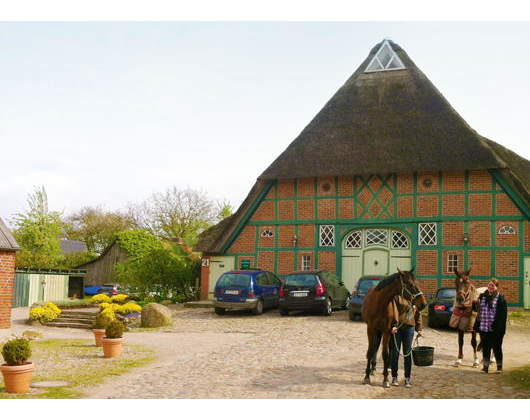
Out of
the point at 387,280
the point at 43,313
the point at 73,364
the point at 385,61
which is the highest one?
the point at 385,61

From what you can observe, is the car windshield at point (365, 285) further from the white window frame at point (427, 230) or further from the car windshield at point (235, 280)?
the white window frame at point (427, 230)

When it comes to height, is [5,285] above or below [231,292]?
above

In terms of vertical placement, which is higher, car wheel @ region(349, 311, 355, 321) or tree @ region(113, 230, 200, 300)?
tree @ region(113, 230, 200, 300)

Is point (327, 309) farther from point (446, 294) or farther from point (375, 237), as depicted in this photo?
point (375, 237)

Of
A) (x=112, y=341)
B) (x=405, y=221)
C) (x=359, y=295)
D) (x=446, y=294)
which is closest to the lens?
(x=112, y=341)

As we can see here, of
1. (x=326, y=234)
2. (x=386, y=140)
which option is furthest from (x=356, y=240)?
(x=386, y=140)

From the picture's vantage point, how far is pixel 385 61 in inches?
1055

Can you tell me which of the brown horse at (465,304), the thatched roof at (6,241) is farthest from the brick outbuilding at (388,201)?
the brown horse at (465,304)

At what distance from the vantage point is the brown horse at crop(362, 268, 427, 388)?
8.41m

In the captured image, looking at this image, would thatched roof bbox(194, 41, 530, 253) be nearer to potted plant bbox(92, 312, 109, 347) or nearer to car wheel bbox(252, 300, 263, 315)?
car wheel bbox(252, 300, 263, 315)

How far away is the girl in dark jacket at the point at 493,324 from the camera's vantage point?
968 centimetres

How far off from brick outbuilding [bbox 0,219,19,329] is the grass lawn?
9.75 ft

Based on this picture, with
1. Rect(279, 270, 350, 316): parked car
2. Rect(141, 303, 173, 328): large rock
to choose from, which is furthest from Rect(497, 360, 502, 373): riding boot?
Rect(141, 303, 173, 328): large rock

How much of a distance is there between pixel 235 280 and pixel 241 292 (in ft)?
1.65
